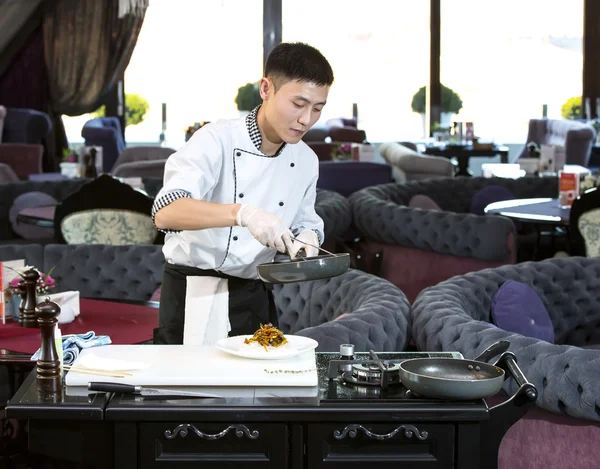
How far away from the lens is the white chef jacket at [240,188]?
224cm

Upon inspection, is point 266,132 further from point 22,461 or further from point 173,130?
point 173,130

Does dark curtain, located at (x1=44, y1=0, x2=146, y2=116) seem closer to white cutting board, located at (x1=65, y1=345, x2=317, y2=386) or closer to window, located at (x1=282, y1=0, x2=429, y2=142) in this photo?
window, located at (x1=282, y1=0, x2=429, y2=142)

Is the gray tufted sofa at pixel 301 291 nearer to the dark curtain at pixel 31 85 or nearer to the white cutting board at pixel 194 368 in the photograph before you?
the white cutting board at pixel 194 368

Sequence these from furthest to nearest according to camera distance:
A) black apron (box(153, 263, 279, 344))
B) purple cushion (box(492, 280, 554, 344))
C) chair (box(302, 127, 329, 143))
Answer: chair (box(302, 127, 329, 143)), purple cushion (box(492, 280, 554, 344)), black apron (box(153, 263, 279, 344))

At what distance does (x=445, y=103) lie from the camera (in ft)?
42.8

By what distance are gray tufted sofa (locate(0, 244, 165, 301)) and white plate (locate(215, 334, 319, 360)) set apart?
6.83ft

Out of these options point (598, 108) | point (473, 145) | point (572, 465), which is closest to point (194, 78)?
point (473, 145)

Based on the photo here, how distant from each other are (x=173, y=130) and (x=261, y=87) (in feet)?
35.3

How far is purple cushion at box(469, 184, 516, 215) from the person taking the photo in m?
6.34

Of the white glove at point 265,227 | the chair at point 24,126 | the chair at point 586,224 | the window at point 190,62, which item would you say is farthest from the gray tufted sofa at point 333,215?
the window at point 190,62

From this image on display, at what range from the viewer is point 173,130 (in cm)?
1274

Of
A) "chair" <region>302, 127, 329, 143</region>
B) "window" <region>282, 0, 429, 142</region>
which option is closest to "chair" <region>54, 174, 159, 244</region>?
"chair" <region>302, 127, 329, 143</region>

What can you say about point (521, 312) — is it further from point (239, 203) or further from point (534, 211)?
point (534, 211)

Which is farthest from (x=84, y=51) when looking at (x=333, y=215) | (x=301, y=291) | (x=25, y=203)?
(x=301, y=291)
